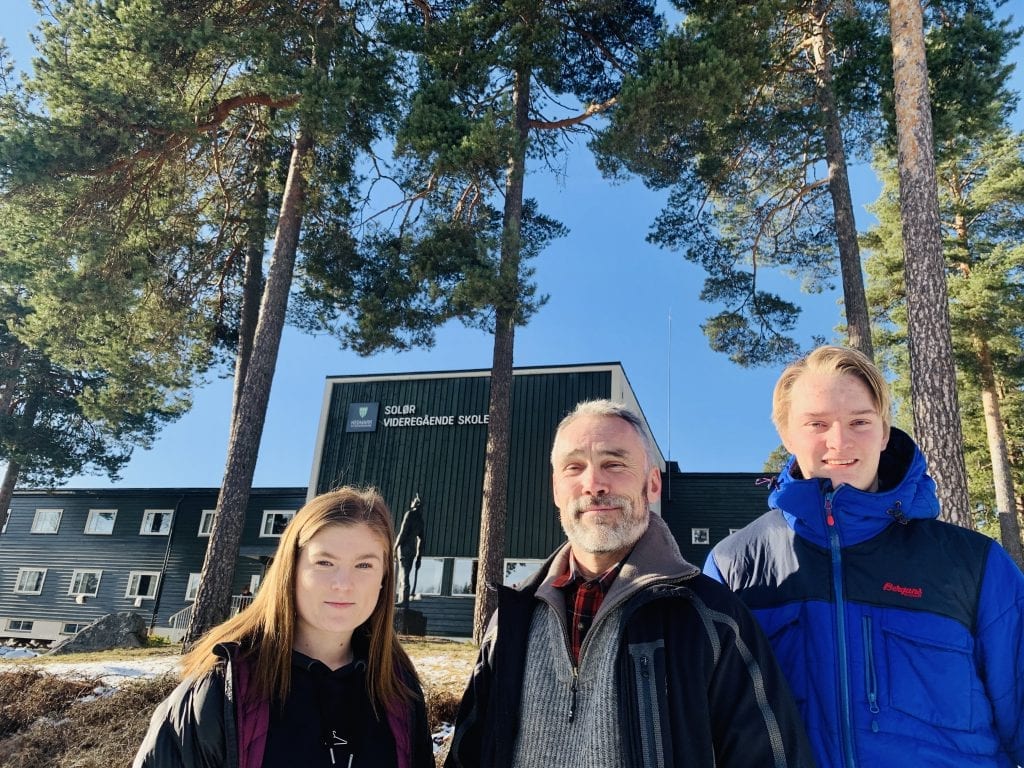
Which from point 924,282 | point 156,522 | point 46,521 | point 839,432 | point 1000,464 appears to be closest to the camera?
point 839,432

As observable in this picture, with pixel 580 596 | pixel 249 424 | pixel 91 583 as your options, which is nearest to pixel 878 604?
pixel 580 596

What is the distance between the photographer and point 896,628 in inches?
71.6

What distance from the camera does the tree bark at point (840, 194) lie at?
37.1 feet

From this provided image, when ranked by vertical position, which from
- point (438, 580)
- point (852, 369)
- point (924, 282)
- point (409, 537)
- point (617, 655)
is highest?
point (924, 282)

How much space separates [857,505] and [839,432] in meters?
0.23

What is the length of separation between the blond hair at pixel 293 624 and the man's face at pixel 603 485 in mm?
682

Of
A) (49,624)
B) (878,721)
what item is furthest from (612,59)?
(49,624)

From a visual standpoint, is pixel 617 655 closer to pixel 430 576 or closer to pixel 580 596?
pixel 580 596

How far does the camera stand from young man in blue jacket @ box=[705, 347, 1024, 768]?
1748 millimetres

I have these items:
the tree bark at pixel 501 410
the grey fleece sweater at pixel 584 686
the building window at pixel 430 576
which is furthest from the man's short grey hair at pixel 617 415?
the building window at pixel 430 576

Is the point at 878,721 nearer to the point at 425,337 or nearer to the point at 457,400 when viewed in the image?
the point at 425,337

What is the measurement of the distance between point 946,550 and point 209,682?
7.08ft

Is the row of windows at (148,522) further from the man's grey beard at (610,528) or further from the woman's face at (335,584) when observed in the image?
→ the man's grey beard at (610,528)

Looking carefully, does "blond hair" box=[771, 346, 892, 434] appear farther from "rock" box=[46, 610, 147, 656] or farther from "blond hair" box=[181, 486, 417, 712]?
"rock" box=[46, 610, 147, 656]
